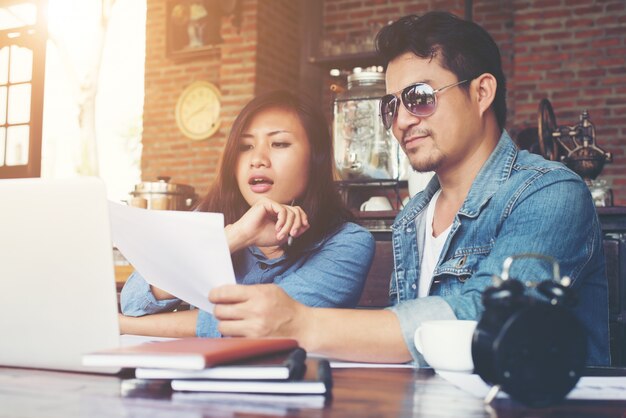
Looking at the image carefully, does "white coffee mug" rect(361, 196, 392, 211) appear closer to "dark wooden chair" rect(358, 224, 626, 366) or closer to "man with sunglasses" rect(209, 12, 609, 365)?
"man with sunglasses" rect(209, 12, 609, 365)

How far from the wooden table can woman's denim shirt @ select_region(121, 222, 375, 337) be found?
1.85ft

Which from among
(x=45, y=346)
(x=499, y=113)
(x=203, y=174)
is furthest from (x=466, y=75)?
(x=203, y=174)

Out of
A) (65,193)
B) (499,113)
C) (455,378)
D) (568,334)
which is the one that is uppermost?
(499,113)

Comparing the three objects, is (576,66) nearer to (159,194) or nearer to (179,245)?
(159,194)

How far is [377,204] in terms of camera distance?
2.52 m

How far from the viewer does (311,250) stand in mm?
1626

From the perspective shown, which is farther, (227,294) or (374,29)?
(374,29)

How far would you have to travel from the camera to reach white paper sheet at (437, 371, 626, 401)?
0.78m

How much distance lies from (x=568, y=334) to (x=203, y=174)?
4.52 meters

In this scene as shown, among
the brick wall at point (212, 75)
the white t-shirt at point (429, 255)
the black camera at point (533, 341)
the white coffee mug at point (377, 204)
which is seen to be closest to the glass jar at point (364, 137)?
the white coffee mug at point (377, 204)

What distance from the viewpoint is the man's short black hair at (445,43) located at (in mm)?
1638

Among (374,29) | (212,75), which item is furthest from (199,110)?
(374,29)

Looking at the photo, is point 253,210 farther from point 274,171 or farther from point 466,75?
point 466,75

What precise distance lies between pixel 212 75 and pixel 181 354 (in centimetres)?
461
